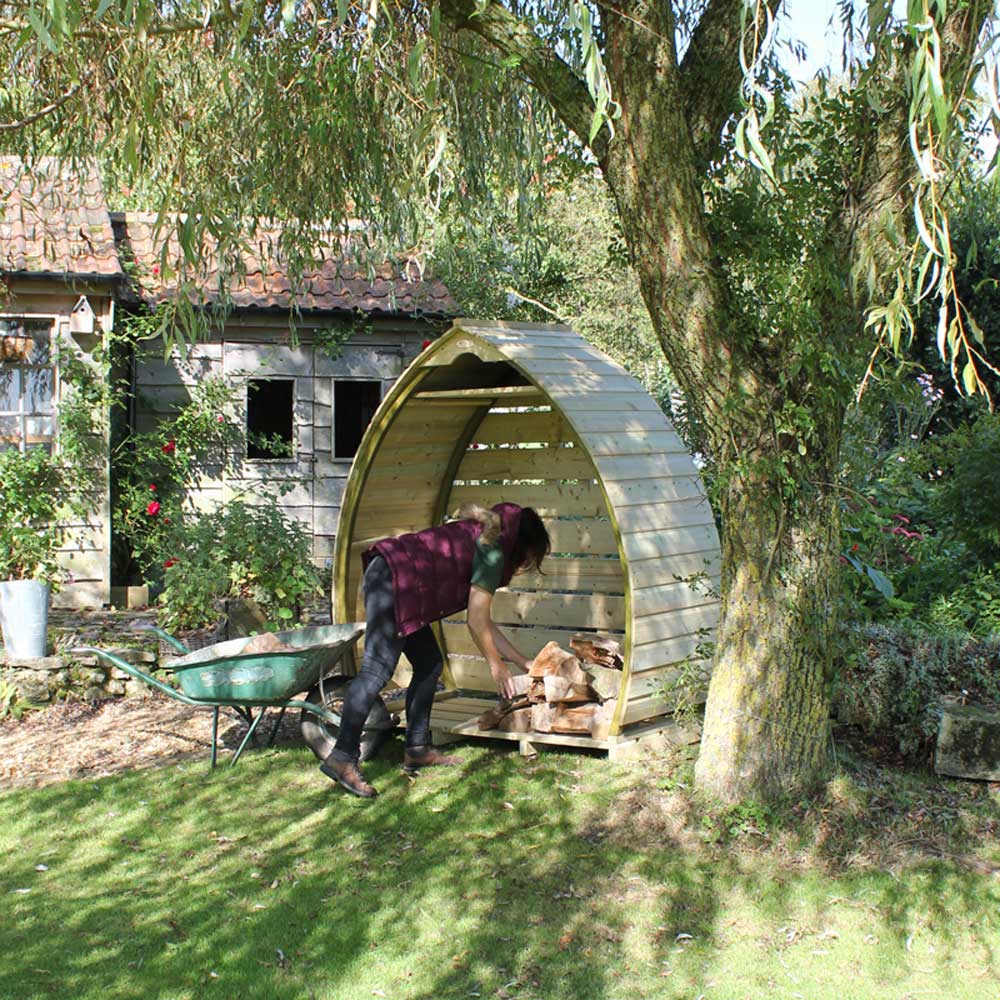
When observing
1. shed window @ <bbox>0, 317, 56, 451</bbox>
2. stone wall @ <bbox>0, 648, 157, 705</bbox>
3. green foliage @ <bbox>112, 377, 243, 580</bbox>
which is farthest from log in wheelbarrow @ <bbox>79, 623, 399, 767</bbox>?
shed window @ <bbox>0, 317, 56, 451</bbox>

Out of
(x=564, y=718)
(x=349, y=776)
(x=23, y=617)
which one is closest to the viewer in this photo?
(x=349, y=776)

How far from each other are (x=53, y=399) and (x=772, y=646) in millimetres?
7448

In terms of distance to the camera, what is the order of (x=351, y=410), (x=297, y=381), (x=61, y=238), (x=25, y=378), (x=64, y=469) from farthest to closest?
(x=351, y=410) → (x=297, y=381) → (x=25, y=378) → (x=61, y=238) → (x=64, y=469)

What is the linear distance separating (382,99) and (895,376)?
3.71 m

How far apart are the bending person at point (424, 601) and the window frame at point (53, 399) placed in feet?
→ 16.7

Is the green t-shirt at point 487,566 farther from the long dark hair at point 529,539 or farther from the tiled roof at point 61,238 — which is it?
the tiled roof at point 61,238

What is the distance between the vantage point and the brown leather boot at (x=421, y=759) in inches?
239

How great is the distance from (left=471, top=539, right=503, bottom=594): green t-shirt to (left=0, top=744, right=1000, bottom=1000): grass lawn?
998 millimetres

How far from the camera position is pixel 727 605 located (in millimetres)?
5078

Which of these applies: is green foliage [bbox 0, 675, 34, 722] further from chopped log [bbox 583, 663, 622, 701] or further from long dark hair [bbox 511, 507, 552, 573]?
chopped log [bbox 583, 663, 622, 701]

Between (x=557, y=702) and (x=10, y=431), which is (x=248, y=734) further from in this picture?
(x=10, y=431)

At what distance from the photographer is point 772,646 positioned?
16.3 feet

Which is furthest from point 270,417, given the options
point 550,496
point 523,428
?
point 550,496

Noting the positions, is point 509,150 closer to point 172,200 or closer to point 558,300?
point 172,200
